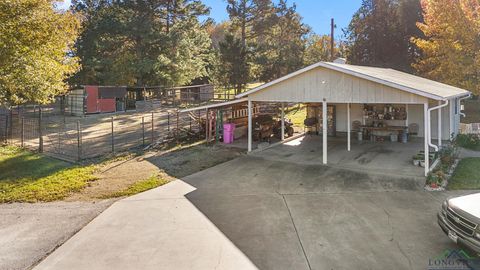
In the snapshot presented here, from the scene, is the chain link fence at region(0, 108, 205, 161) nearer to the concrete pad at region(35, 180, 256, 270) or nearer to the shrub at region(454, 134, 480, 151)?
the concrete pad at region(35, 180, 256, 270)

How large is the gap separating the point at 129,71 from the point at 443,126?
24742 mm

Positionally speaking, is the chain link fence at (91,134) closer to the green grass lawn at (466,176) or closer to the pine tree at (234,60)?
the pine tree at (234,60)

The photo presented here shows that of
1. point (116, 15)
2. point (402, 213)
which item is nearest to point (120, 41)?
point (116, 15)

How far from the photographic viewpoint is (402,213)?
8062mm

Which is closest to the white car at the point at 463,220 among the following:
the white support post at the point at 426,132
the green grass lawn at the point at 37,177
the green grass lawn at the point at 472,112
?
the white support post at the point at 426,132

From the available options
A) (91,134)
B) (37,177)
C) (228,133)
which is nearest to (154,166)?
(37,177)

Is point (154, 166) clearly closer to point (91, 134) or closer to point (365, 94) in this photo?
point (365, 94)

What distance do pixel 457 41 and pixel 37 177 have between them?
75.6 feet

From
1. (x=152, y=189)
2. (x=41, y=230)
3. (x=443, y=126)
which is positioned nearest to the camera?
(x=41, y=230)

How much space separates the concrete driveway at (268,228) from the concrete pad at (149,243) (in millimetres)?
18

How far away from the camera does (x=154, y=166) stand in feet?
43.7

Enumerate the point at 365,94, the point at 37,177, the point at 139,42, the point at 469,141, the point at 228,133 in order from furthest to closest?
1. the point at 139,42
2. the point at 228,133
3. the point at 469,141
4. the point at 37,177
5. the point at 365,94

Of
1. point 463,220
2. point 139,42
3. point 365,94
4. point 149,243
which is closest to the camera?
point 463,220

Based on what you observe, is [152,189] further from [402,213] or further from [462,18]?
[462,18]
